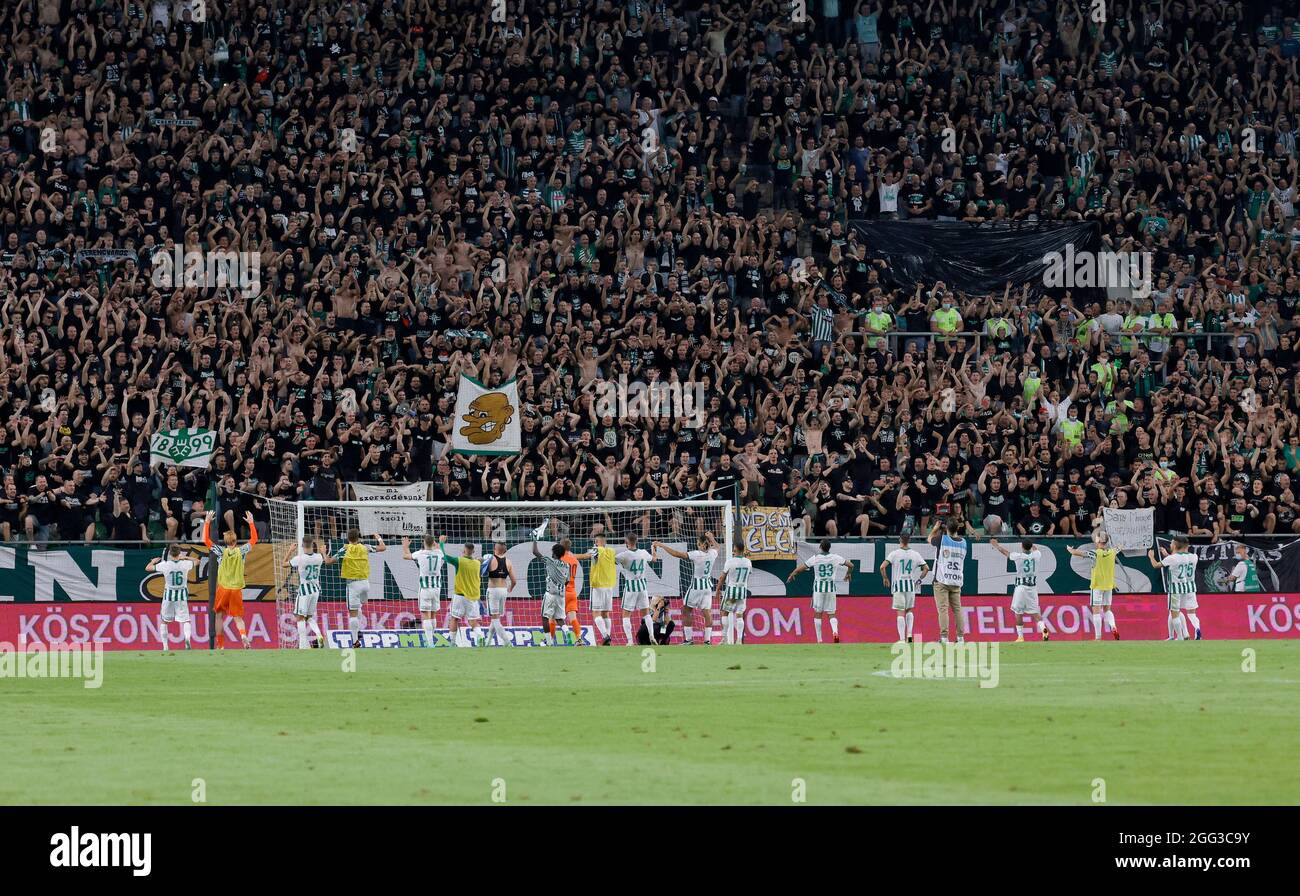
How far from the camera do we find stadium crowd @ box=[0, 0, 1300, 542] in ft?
119

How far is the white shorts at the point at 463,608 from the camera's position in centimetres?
3322

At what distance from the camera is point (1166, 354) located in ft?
133

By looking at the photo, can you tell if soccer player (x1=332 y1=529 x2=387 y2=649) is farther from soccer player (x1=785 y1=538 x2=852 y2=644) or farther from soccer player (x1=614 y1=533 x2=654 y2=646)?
soccer player (x1=785 y1=538 x2=852 y2=644)

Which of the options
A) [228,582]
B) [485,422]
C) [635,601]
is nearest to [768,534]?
[635,601]

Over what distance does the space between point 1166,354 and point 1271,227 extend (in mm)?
6232

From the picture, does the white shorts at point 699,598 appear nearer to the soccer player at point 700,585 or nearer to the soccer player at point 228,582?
the soccer player at point 700,585

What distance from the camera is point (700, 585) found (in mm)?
34156

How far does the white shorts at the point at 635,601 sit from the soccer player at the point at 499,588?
87.6 inches

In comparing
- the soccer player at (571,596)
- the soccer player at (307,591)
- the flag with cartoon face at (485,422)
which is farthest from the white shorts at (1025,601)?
the soccer player at (307,591)

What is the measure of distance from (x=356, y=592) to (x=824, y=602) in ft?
29.5

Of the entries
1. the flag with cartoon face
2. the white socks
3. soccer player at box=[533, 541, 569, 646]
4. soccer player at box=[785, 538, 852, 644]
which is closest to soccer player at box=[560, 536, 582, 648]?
soccer player at box=[533, 541, 569, 646]

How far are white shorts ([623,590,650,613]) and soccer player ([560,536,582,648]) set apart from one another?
102 centimetres

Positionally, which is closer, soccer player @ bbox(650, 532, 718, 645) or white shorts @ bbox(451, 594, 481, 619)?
white shorts @ bbox(451, 594, 481, 619)

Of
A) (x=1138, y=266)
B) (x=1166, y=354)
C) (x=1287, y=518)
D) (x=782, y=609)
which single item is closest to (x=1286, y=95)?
(x=1138, y=266)
